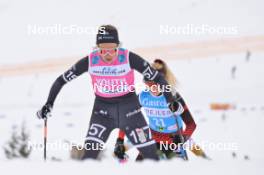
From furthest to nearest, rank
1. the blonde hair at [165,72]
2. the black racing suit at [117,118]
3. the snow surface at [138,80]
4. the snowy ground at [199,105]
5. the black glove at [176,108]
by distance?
the snowy ground at [199,105] < the blonde hair at [165,72] < the black glove at [176,108] < the black racing suit at [117,118] < the snow surface at [138,80]

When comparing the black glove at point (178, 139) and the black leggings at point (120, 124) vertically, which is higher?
the black leggings at point (120, 124)

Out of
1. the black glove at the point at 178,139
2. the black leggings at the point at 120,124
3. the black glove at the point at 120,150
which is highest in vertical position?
the black leggings at the point at 120,124

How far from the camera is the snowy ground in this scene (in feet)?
55.0

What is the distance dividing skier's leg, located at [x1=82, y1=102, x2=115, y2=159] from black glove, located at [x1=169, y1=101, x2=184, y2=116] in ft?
2.18

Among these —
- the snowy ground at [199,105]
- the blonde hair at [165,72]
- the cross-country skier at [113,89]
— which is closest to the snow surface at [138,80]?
the snowy ground at [199,105]

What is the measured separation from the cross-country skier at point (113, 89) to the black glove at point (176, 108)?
0.49 ft

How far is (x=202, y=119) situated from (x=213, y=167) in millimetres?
17181

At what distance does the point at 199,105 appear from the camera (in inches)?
1011

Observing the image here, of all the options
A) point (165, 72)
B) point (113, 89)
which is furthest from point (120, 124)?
point (165, 72)

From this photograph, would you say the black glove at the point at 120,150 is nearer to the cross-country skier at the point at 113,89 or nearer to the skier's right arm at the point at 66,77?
the cross-country skier at the point at 113,89

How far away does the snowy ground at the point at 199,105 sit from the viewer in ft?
55.0

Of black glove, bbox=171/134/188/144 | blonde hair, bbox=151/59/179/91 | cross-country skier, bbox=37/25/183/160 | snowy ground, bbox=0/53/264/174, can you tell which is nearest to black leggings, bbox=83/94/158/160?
cross-country skier, bbox=37/25/183/160

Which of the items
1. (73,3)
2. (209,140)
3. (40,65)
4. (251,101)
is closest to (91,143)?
(209,140)

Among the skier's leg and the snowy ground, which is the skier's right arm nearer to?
the skier's leg
